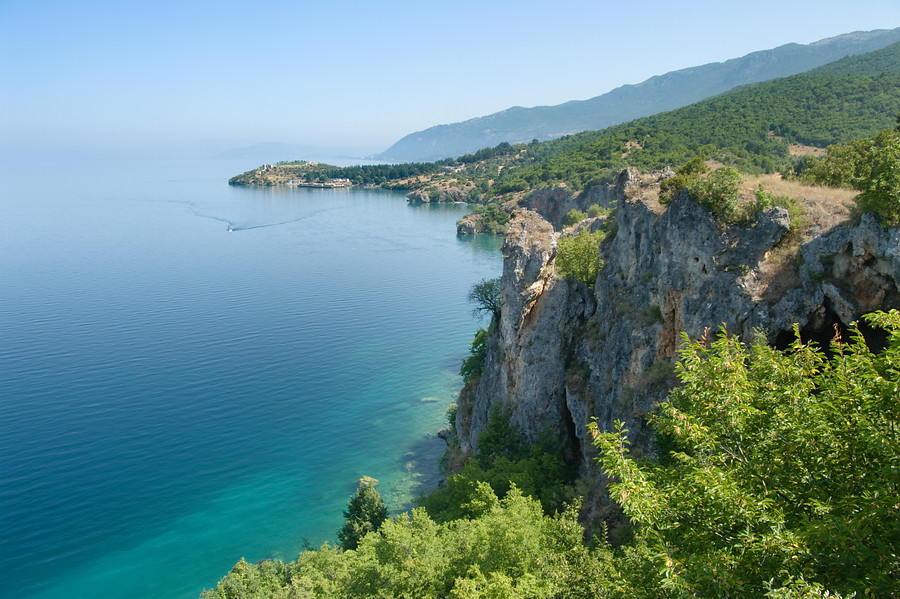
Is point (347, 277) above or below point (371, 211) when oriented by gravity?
below

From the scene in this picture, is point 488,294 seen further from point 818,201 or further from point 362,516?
point 818,201

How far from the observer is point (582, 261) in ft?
112

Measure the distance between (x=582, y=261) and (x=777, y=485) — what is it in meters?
24.6

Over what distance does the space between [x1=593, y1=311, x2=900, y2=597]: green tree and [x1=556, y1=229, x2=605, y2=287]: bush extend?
830 inches

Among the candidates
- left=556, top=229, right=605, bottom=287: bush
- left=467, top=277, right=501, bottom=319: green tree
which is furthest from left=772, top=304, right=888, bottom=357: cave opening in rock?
left=467, top=277, right=501, bottom=319: green tree

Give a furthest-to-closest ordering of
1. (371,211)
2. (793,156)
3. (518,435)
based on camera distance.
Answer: (371,211) < (793,156) < (518,435)

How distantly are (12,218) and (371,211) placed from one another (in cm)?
9616

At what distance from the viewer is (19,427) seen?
1705 inches

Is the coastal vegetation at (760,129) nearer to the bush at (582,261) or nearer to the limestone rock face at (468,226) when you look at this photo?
the limestone rock face at (468,226)

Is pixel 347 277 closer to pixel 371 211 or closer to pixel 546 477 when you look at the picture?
pixel 546 477

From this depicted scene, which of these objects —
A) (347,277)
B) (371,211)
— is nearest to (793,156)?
(347,277)

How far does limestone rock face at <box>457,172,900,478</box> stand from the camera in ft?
57.9

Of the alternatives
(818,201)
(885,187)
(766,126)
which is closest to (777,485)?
(885,187)

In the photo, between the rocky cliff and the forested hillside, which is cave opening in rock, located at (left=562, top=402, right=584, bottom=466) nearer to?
the rocky cliff
